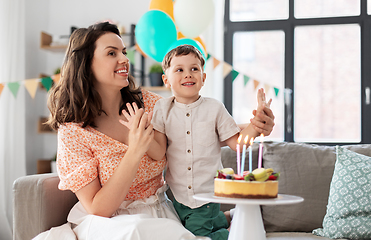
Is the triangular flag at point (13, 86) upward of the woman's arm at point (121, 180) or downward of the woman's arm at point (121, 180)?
upward

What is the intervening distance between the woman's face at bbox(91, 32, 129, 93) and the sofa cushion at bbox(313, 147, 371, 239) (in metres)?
1.13

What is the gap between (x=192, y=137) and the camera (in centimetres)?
157

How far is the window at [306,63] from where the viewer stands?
4.03 metres

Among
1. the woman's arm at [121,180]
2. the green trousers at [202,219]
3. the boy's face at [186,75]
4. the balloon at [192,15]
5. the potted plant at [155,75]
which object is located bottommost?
the green trousers at [202,219]

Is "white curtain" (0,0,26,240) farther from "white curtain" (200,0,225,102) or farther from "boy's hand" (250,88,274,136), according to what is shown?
"boy's hand" (250,88,274,136)

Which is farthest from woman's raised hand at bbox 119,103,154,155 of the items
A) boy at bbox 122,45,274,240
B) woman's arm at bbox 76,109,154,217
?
boy at bbox 122,45,274,240

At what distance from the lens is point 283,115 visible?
161 inches

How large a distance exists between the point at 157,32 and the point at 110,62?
119cm

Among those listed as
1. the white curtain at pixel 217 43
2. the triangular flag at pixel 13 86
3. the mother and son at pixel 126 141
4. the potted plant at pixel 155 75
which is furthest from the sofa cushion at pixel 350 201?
the triangular flag at pixel 13 86

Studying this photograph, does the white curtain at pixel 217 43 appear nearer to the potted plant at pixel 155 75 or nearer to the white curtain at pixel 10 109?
the potted plant at pixel 155 75

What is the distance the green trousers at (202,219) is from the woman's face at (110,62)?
583 mm

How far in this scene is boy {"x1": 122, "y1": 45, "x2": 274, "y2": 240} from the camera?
155cm

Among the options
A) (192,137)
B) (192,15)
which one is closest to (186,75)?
(192,137)

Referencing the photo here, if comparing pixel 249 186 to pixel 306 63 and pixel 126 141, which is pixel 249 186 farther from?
pixel 306 63
